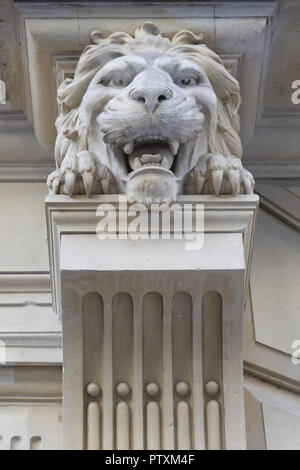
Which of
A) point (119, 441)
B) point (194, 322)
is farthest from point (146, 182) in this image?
point (119, 441)

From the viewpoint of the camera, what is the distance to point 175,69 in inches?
113

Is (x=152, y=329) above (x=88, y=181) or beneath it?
beneath

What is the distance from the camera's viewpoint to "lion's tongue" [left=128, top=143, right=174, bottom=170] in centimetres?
268

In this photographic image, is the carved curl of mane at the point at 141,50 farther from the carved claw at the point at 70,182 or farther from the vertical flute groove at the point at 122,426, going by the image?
the vertical flute groove at the point at 122,426

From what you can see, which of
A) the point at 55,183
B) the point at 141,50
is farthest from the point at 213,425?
the point at 141,50

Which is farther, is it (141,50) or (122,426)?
(141,50)

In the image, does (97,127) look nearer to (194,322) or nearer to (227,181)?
(227,181)

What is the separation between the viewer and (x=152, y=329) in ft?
8.87

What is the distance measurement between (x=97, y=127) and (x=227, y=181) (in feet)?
1.14

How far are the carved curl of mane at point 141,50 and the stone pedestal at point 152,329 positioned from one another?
0.79ft

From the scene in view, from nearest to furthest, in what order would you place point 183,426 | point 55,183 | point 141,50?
point 183,426
point 55,183
point 141,50

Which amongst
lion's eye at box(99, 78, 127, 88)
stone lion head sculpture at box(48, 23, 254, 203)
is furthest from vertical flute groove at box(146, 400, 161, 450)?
lion's eye at box(99, 78, 127, 88)

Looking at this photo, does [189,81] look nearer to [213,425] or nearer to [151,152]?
[151,152]

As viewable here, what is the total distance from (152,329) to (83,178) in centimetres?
39
